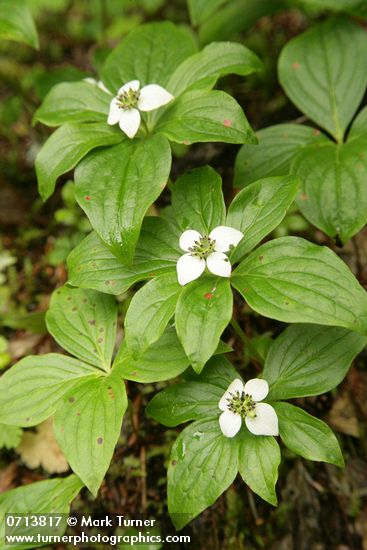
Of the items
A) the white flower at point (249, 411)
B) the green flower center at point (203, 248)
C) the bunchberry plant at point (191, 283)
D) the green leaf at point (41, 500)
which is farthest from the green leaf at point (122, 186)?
the green leaf at point (41, 500)

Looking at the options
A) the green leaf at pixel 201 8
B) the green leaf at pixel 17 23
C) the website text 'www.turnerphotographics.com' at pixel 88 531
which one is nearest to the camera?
the website text 'www.turnerphotographics.com' at pixel 88 531

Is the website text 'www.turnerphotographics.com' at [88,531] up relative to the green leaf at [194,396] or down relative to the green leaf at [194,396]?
down

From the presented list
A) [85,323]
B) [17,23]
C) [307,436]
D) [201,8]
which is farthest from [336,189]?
[17,23]

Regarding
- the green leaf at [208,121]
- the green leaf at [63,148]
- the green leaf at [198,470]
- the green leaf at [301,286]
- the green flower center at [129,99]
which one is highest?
the green flower center at [129,99]

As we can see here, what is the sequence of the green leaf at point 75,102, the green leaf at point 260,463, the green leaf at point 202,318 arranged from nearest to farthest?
1. the green leaf at point 202,318
2. the green leaf at point 260,463
3. the green leaf at point 75,102

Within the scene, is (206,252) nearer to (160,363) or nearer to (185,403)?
(160,363)

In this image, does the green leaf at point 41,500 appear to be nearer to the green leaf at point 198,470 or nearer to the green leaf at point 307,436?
the green leaf at point 198,470

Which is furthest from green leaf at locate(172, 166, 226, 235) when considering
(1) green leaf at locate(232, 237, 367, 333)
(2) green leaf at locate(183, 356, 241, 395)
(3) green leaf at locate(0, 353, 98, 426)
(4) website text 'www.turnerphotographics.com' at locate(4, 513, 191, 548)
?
(4) website text 'www.turnerphotographics.com' at locate(4, 513, 191, 548)
